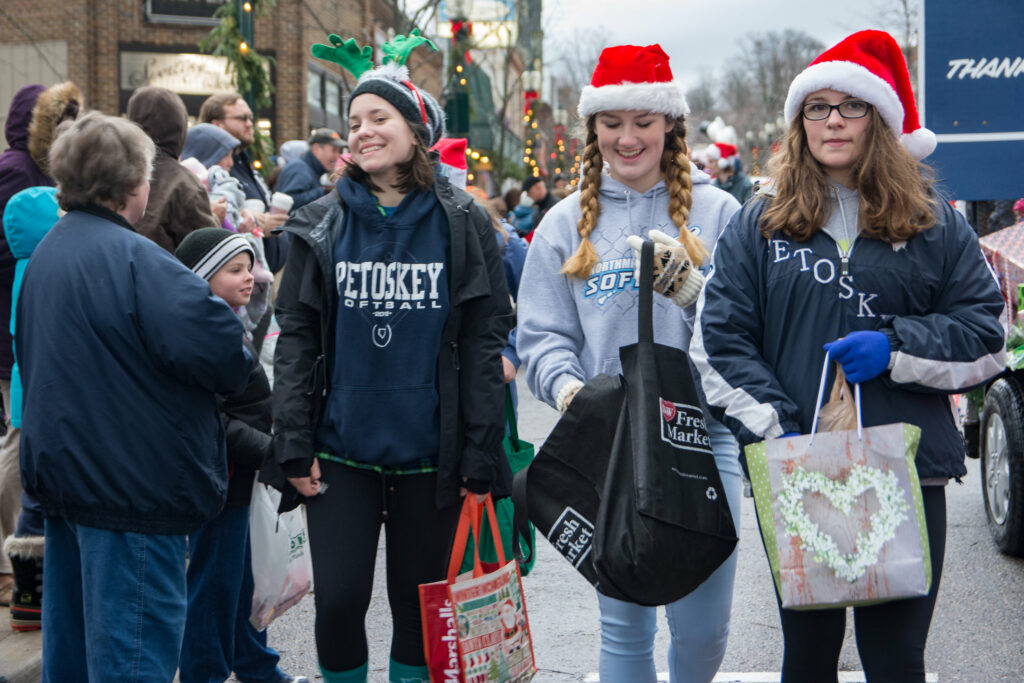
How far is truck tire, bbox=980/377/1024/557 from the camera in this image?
5.54 metres

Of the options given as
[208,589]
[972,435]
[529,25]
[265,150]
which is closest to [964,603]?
[972,435]

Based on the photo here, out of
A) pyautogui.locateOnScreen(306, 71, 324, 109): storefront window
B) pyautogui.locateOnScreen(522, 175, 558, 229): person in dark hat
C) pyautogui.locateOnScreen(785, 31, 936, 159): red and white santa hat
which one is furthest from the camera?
pyautogui.locateOnScreen(306, 71, 324, 109): storefront window

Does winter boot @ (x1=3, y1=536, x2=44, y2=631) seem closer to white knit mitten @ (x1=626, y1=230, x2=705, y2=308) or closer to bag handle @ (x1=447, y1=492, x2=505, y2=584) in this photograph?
bag handle @ (x1=447, y1=492, x2=505, y2=584)

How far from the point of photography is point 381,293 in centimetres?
332

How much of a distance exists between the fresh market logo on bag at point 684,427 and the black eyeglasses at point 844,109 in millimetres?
846

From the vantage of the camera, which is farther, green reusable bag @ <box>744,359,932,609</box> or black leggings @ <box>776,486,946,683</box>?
black leggings @ <box>776,486,946,683</box>

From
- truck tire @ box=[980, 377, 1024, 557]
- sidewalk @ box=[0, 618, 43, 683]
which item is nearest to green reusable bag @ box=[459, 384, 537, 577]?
sidewalk @ box=[0, 618, 43, 683]

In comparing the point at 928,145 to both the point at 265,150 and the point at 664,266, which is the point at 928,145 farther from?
the point at 265,150

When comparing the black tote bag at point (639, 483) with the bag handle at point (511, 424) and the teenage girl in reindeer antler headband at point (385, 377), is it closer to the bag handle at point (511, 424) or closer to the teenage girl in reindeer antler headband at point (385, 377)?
the teenage girl in reindeer antler headband at point (385, 377)

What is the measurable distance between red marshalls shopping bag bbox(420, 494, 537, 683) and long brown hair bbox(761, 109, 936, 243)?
4.06 feet

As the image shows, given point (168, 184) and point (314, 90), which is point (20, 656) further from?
point (314, 90)

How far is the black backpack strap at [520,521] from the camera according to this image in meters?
3.26

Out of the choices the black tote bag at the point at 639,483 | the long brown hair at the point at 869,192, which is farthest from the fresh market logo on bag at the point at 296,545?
the long brown hair at the point at 869,192

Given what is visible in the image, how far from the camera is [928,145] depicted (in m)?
3.24
